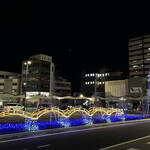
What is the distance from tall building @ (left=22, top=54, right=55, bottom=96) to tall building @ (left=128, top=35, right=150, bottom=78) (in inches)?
1585

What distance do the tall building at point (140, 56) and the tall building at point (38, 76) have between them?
40.3m

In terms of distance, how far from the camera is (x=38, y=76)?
3622 inches

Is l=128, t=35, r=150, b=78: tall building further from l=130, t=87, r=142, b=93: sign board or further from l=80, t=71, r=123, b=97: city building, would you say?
l=80, t=71, r=123, b=97: city building

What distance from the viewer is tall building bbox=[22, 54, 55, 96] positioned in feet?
300

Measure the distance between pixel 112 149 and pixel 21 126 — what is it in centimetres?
736

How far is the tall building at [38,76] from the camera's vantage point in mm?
91500

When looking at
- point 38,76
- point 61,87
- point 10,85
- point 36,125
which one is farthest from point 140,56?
point 36,125

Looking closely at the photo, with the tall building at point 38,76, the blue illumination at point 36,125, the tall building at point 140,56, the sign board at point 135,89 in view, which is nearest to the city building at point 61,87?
the tall building at point 38,76

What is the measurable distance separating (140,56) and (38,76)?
159ft

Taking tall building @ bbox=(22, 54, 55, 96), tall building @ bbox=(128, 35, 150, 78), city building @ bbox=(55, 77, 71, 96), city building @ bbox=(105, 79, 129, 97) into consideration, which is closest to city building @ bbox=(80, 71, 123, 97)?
city building @ bbox=(55, 77, 71, 96)

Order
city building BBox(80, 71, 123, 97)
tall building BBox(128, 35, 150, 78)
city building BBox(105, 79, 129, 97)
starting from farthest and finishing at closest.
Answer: city building BBox(80, 71, 123, 97), tall building BBox(128, 35, 150, 78), city building BBox(105, 79, 129, 97)

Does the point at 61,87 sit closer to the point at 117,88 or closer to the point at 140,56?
the point at 117,88

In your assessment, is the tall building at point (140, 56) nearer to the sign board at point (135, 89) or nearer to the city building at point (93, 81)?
the sign board at point (135, 89)

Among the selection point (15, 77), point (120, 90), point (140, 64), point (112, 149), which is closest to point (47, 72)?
point (15, 77)
